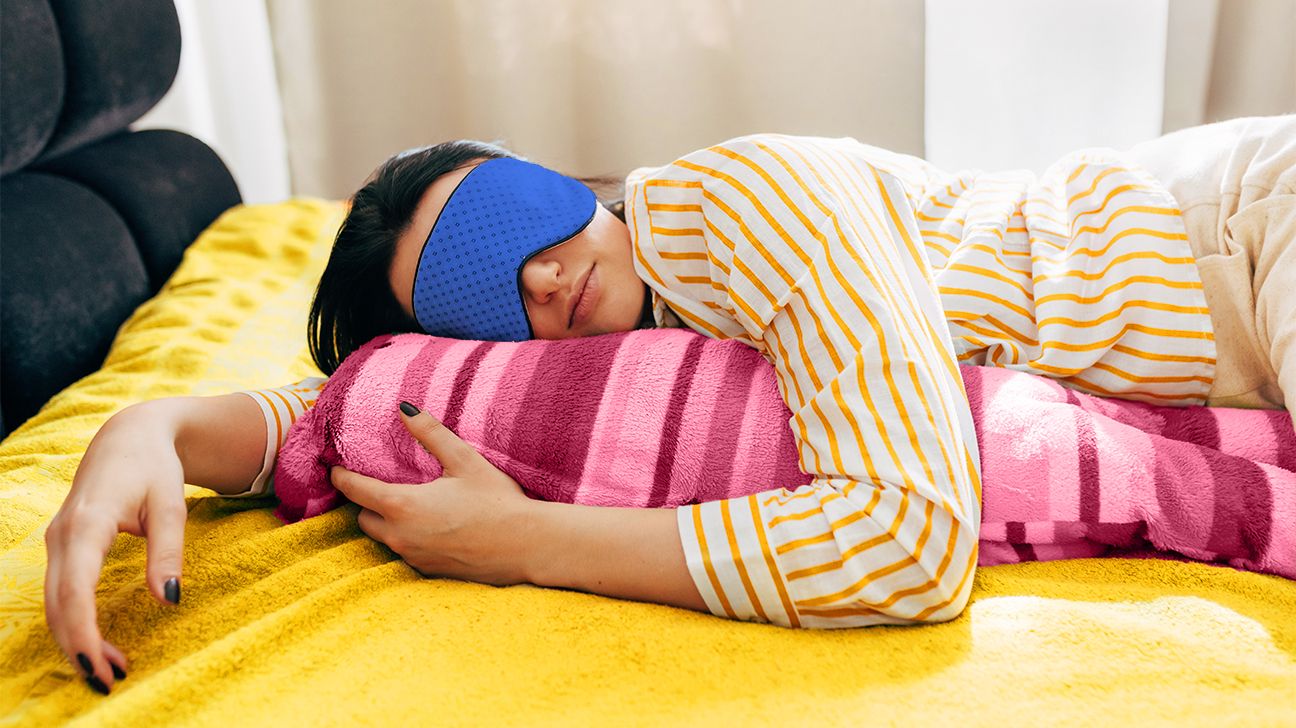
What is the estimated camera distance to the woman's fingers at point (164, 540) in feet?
2.23

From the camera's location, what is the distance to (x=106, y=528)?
693mm

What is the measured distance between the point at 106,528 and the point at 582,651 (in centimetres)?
33

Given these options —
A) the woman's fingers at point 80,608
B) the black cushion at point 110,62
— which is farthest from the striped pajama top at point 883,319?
the black cushion at point 110,62

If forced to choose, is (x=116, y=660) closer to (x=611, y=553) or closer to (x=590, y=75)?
(x=611, y=553)

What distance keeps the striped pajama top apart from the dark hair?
76 millimetres

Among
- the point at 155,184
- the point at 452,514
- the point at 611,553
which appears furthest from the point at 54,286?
the point at 611,553

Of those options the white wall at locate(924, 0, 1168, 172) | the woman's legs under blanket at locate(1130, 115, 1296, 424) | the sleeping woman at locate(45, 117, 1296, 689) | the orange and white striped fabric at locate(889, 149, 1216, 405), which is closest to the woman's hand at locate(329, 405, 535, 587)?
the sleeping woman at locate(45, 117, 1296, 689)

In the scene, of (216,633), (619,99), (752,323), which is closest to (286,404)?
(216,633)

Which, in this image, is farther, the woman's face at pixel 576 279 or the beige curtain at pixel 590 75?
the beige curtain at pixel 590 75

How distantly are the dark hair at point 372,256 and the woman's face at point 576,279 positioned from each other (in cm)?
2

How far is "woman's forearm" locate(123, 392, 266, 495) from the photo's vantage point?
852 mm

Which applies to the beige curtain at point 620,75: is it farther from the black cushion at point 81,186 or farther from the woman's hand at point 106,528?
the woman's hand at point 106,528

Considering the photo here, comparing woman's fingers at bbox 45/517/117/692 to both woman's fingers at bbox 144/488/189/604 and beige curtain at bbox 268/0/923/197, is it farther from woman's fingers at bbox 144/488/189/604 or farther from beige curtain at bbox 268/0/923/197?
beige curtain at bbox 268/0/923/197

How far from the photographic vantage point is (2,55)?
1.21 meters
